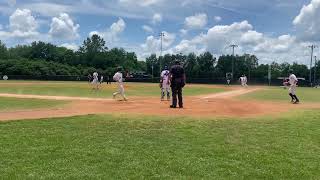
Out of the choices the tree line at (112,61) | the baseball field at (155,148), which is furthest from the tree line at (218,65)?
the baseball field at (155,148)

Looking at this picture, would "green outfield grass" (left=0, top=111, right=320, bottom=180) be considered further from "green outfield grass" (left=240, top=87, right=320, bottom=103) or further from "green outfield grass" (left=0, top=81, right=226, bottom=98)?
"green outfield grass" (left=0, top=81, right=226, bottom=98)

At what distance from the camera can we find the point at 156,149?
34.9ft

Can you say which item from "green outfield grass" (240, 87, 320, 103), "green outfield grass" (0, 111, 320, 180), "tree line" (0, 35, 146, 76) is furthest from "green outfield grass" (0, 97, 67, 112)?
"tree line" (0, 35, 146, 76)

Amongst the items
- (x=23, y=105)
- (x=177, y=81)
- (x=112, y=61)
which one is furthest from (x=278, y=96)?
(x=112, y=61)

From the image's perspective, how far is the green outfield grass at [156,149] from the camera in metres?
8.90

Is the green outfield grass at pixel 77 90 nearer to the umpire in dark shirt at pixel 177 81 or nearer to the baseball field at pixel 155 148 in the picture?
the umpire in dark shirt at pixel 177 81

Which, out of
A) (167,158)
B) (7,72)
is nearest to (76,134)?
Result: (167,158)

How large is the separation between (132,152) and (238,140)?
2.93m

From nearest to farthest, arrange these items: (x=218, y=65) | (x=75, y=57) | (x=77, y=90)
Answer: (x=77, y=90), (x=218, y=65), (x=75, y=57)

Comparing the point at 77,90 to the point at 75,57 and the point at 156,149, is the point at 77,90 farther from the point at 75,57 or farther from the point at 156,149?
the point at 75,57

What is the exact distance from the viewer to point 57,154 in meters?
9.99

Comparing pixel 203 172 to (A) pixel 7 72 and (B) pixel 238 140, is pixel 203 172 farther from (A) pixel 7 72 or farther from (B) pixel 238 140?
(A) pixel 7 72

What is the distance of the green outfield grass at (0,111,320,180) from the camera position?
8.90 meters

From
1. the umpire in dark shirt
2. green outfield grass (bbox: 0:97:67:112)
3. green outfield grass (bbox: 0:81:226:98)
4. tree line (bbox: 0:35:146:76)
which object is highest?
tree line (bbox: 0:35:146:76)
